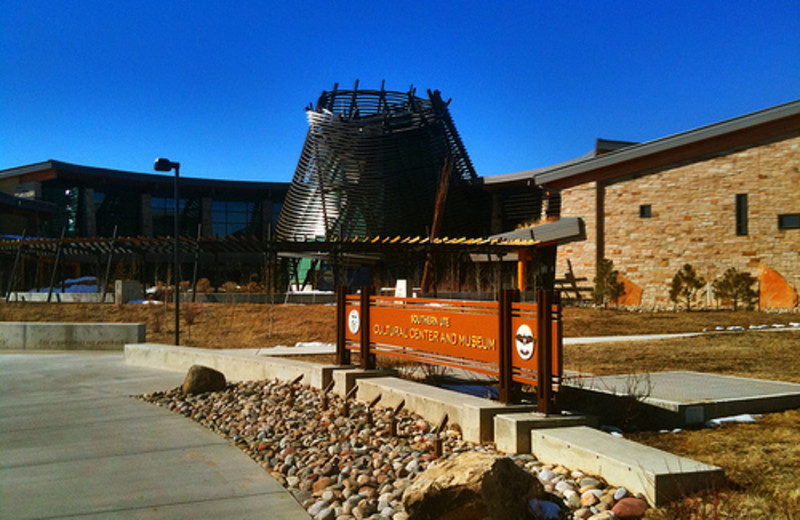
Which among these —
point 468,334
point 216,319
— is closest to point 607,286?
point 216,319

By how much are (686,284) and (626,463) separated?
76.5ft

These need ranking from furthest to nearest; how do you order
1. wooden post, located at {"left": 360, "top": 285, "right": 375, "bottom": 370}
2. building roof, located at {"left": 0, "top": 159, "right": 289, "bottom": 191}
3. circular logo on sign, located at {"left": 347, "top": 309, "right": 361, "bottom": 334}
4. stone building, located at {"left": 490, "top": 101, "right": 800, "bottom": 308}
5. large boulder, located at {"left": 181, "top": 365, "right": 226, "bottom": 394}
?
building roof, located at {"left": 0, "top": 159, "right": 289, "bottom": 191} < stone building, located at {"left": 490, "top": 101, "right": 800, "bottom": 308} < large boulder, located at {"left": 181, "top": 365, "right": 226, "bottom": 394} < circular logo on sign, located at {"left": 347, "top": 309, "right": 361, "bottom": 334} < wooden post, located at {"left": 360, "top": 285, "right": 375, "bottom": 370}

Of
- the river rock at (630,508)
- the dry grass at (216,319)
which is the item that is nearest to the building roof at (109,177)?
the dry grass at (216,319)

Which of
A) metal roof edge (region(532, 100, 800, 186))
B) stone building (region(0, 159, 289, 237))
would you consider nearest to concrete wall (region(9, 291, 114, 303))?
stone building (region(0, 159, 289, 237))

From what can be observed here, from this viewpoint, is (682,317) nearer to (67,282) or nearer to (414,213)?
(414,213)

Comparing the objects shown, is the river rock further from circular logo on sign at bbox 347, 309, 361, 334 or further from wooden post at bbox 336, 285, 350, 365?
wooden post at bbox 336, 285, 350, 365

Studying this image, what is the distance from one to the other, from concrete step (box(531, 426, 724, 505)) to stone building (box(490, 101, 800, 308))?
2166 centimetres

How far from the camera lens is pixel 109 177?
5788cm

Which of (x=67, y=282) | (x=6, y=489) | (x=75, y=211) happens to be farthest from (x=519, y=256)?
(x=75, y=211)

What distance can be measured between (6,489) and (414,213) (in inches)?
1592

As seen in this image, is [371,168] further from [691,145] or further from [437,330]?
[437,330]

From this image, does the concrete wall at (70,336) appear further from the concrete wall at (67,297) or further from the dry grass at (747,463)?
the dry grass at (747,463)

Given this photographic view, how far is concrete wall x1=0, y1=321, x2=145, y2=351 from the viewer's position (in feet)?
61.3

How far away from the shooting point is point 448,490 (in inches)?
190
